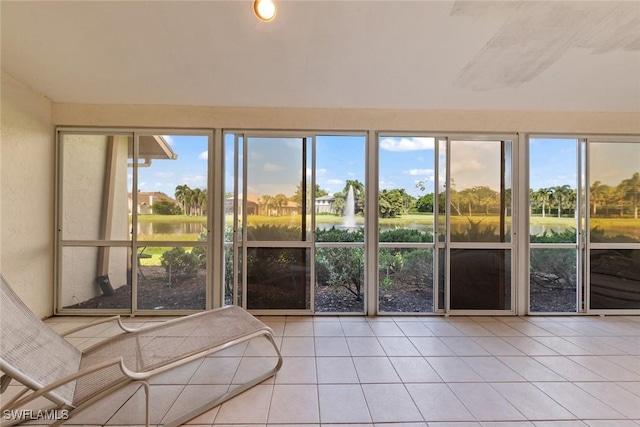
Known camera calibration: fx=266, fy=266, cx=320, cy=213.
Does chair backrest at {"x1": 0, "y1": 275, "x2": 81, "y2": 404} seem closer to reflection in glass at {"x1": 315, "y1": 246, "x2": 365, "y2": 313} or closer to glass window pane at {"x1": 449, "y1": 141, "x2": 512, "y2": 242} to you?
reflection in glass at {"x1": 315, "y1": 246, "x2": 365, "y2": 313}

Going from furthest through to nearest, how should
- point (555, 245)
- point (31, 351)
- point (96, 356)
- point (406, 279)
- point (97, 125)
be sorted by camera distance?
point (406, 279), point (555, 245), point (97, 125), point (96, 356), point (31, 351)

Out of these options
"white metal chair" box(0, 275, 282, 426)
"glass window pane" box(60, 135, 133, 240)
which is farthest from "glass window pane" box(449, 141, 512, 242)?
"glass window pane" box(60, 135, 133, 240)

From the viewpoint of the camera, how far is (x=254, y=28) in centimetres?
222

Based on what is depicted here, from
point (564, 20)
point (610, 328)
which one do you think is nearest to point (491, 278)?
point (610, 328)

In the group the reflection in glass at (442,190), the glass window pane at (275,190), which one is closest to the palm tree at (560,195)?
the reflection in glass at (442,190)

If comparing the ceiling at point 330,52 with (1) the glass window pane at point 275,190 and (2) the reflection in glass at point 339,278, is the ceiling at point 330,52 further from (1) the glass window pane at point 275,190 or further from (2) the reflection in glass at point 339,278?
(2) the reflection in glass at point 339,278

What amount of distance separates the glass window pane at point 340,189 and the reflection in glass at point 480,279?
138 cm

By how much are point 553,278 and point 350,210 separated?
116 inches

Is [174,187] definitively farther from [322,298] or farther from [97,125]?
[322,298]

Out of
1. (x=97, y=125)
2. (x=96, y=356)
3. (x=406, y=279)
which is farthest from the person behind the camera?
(x=406, y=279)

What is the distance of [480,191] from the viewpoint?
3645 mm

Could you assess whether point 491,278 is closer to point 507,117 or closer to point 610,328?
point 610,328

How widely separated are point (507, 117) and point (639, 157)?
1903mm

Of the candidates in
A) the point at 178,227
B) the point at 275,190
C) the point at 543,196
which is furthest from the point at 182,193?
the point at 543,196
